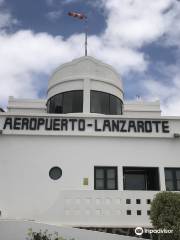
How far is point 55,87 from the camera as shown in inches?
778

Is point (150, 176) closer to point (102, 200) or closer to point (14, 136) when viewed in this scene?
point (102, 200)

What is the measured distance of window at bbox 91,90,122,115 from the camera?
61.1 feet

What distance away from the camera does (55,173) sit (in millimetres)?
15062

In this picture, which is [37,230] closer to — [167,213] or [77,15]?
[167,213]

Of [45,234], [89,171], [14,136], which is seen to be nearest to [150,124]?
[89,171]

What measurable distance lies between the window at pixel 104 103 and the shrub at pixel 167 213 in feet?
26.7

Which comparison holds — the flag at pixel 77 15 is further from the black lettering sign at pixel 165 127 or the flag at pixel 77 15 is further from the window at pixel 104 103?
the black lettering sign at pixel 165 127

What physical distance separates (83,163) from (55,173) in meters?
1.27

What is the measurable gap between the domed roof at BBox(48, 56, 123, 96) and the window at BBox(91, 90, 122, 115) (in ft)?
2.90

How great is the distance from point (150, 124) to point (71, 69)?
6.26 metres

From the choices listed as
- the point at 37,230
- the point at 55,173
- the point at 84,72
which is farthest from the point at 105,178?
the point at 84,72

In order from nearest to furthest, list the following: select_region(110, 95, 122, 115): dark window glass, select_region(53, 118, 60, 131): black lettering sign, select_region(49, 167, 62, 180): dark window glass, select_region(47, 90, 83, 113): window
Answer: select_region(49, 167, 62, 180): dark window glass, select_region(53, 118, 60, 131): black lettering sign, select_region(47, 90, 83, 113): window, select_region(110, 95, 122, 115): dark window glass

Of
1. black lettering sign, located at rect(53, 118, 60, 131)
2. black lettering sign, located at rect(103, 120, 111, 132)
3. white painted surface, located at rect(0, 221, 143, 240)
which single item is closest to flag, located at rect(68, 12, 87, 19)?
black lettering sign, located at rect(53, 118, 60, 131)

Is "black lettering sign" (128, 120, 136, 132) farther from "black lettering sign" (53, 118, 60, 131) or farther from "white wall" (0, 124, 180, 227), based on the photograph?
"black lettering sign" (53, 118, 60, 131)
